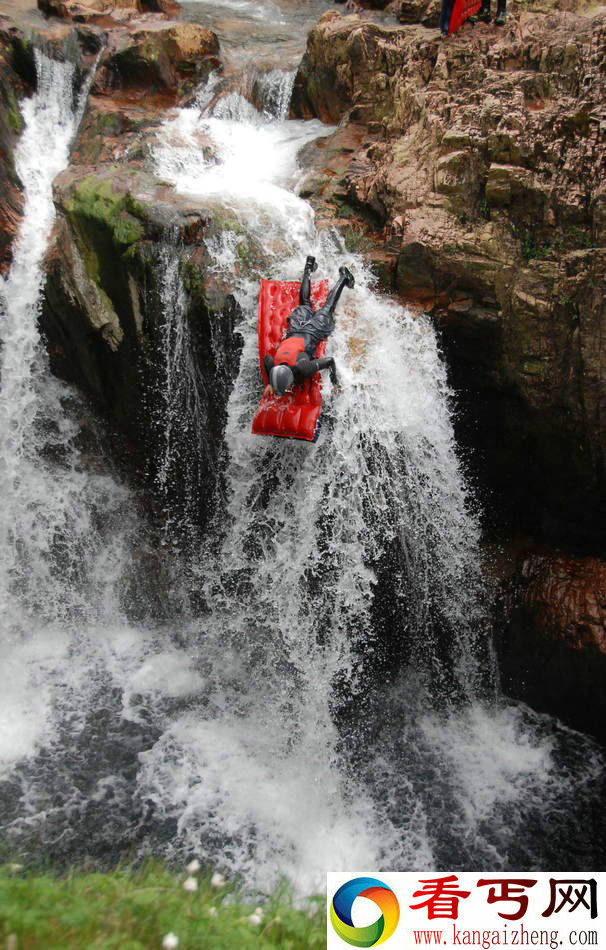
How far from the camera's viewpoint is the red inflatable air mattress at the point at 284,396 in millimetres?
5340

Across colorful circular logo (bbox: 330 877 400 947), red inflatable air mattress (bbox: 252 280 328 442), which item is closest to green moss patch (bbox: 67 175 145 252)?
red inflatable air mattress (bbox: 252 280 328 442)

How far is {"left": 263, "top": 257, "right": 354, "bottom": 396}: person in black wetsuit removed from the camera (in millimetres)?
5031

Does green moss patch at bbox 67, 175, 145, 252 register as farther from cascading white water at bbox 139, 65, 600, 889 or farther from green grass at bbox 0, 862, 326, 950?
green grass at bbox 0, 862, 326, 950

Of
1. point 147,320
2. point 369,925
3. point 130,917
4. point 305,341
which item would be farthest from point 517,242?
point 130,917

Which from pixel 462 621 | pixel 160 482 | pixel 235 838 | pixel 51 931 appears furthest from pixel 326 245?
pixel 51 931

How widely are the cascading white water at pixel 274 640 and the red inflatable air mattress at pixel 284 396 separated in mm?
219

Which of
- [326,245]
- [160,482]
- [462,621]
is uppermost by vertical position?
[326,245]

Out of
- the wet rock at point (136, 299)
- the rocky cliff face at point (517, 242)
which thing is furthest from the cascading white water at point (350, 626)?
the rocky cliff face at point (517, 242)

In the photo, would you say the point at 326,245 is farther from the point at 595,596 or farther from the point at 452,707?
the point at 452,707

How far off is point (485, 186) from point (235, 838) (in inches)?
243

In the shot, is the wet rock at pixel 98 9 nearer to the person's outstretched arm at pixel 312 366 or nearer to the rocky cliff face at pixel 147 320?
the rocky cliff face at pixel 147 320

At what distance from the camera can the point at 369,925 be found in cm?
288

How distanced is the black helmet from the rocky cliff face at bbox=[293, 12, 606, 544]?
1910 mm

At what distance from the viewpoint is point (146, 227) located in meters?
5.96
